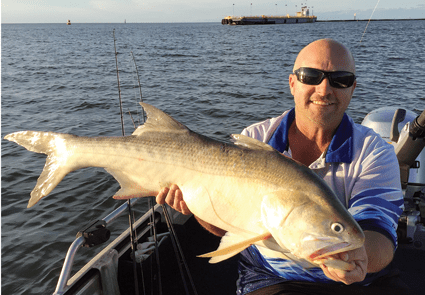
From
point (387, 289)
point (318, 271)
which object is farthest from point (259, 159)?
point (387, 289)

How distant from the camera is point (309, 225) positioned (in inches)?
75.1

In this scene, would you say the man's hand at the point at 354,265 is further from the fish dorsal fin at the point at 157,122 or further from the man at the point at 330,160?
the fish dorsal fin at the point at 157,122

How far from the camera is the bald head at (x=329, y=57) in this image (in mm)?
2750

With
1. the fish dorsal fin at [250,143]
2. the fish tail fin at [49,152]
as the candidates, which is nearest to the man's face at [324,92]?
the fish dorsal fin at [250,143]

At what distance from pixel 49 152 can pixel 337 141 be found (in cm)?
242

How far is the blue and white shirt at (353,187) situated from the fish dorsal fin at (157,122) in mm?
972

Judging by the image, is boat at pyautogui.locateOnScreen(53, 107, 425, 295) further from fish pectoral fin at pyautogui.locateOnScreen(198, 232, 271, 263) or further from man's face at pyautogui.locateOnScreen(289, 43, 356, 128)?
man's face at pyautogui.locateOnScreen(289, 43, 356, 128)

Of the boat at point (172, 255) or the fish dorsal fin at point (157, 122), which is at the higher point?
the fish dorsal fin at point (157, 122)

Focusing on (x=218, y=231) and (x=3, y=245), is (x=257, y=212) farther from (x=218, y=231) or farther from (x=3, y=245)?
(x=3, y=245)

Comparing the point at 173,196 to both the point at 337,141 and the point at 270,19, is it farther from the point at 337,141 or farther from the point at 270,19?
the point at 270,19

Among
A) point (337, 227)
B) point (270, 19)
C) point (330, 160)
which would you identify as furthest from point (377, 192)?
point (270, 19)

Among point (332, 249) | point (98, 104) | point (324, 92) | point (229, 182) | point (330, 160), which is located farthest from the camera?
point (98, 104)

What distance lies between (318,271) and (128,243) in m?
2.34

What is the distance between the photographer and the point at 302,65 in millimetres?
2854
